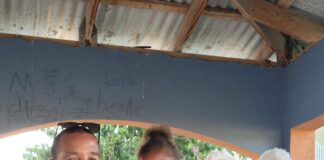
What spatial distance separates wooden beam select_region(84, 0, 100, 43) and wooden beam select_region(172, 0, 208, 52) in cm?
81

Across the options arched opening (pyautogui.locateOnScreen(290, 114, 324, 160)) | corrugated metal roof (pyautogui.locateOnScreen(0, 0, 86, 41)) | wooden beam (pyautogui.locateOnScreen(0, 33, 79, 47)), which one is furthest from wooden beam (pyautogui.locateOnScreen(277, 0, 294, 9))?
wooden beam (pyautogui.locateOnScreen(0, 33, 79, 47))

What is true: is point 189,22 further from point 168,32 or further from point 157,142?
point 157,142

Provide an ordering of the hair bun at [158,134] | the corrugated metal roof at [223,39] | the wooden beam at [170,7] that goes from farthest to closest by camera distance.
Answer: the corrugated metal roof at [223,39], the wooden beam at [170,7], the hair bun at [158,134]

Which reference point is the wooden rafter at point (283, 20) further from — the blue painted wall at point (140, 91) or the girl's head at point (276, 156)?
the girl's head at point (276, 156)

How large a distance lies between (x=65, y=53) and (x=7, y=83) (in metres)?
0.58

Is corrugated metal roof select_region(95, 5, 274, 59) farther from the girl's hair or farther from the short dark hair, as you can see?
the short dark hair

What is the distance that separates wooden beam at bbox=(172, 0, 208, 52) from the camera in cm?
445

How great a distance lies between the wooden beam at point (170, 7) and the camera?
4523mm

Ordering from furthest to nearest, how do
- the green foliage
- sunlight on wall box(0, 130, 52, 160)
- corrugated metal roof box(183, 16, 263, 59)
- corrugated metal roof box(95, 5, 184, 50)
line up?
sunlight on wall box(0, 130, 52, 160) → the green foliage → corrugated metal roof box(183, 16, 263, 59) → corrugated metal roof box(95, 5, 184, 50)

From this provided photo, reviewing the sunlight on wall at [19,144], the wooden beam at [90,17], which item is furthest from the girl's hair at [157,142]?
the sunlight on wall at [19,144]

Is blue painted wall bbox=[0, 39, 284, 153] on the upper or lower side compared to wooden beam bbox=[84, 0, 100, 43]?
lower

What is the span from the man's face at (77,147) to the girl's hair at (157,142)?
806 mm

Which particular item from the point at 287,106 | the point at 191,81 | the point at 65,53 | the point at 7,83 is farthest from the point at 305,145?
the point at 7,83

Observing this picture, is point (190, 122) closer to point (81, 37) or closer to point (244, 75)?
point (244, 75)
